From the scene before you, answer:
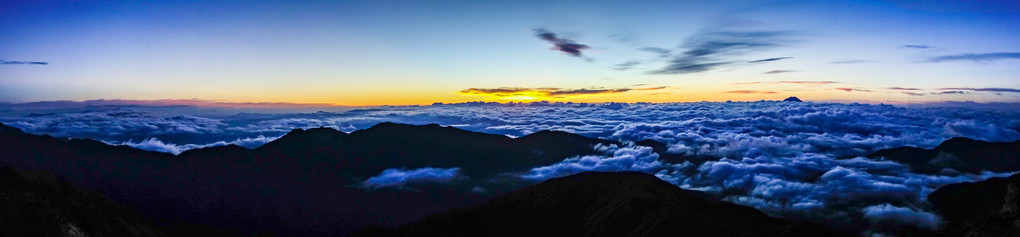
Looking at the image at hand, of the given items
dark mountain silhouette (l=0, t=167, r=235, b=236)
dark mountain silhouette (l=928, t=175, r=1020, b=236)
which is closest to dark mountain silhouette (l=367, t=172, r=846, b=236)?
dark mountain silhouette (l=0, t=167, r=235, b=236)

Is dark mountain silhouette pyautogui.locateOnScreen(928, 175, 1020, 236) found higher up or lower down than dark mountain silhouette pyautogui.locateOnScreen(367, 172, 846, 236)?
lower down

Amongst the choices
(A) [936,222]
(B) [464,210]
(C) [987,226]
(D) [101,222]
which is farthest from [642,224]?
(A) [936,222]

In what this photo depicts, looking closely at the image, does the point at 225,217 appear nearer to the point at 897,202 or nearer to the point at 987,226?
the point at 987,226

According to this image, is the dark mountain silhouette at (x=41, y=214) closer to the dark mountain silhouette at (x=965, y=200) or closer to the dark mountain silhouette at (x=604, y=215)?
the dark mountain silhouette at (x=604, y=215)

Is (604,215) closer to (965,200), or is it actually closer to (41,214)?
(41,214)

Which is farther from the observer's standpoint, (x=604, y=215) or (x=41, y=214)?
(x=604, y=215)

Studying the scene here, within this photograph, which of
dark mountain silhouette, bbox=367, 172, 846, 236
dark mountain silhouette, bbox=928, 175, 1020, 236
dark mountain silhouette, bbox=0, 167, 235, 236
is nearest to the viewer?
dark mountain silhouette, bbox=0, 167, 235, 236

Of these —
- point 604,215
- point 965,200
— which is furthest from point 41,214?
point 965,200

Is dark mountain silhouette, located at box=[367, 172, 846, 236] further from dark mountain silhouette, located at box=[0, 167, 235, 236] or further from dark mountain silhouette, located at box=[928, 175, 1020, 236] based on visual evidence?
dark mountain silhouette, located at box=[928, 175, 1020, 236]
